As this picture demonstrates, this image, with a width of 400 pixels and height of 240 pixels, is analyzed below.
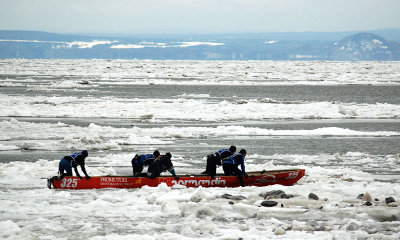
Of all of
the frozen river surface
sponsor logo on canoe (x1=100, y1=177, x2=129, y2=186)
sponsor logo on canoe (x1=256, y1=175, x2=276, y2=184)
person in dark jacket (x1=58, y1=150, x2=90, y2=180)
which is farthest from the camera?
sponsor logo on canoe (x1=256, y1=175, x2=276, y2=184)

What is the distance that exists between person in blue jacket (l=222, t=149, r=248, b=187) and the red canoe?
179mm

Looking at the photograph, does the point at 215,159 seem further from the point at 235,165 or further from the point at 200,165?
the point at 200,165

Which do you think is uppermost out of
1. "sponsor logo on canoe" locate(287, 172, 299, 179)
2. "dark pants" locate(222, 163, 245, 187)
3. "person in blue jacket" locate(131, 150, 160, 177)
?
"person in blue jacket" locate(131, 150, 160, 177)

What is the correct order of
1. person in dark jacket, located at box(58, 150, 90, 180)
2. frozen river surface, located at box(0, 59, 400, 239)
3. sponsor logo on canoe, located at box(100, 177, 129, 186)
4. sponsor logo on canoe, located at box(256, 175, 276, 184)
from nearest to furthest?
frozen river surface, located at box(0, 59, 400, 239) < person in dark jacket, located at box(58, 150, 90, 180) < sponsor logo on canoe, located at box(100, 177, 129, 186) < sponsor logo on canoe, located at box(256, 175, 276, 184)

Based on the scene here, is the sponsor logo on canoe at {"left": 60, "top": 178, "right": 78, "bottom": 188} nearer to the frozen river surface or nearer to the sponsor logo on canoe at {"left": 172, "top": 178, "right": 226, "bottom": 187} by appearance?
the frozen river surface

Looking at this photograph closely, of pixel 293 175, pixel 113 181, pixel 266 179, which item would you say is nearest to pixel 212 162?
pixel 266 179

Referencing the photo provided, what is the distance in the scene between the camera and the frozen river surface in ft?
34.6

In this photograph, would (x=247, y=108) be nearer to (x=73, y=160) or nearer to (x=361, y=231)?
(x=73, y=160)

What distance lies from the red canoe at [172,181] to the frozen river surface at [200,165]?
0.34 m

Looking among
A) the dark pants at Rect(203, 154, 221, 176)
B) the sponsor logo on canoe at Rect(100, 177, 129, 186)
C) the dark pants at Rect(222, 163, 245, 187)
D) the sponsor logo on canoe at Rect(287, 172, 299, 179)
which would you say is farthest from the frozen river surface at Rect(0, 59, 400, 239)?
the dark pants at Rect(203, 154, 221, 176)

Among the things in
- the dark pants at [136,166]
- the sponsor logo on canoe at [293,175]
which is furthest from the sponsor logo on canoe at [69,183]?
the sponsor logo on canoe at [293,175]

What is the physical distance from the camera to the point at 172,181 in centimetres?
1419

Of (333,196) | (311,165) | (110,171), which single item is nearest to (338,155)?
(311,165)

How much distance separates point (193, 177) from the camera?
14.2 meters
